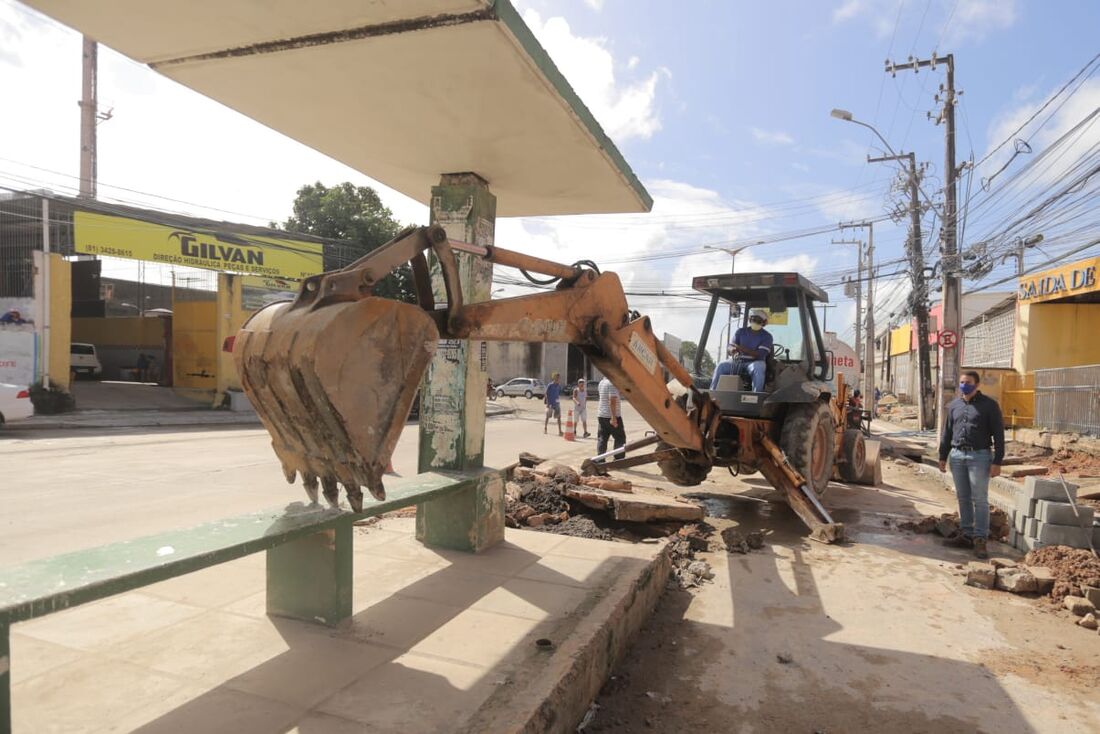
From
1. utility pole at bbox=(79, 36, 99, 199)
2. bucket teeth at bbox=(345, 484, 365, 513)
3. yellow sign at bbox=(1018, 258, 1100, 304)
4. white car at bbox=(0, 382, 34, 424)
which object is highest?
utility pole at bbox=(79, 36, 99, 199)

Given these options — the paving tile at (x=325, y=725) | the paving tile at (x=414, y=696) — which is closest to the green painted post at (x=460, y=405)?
the paving tile at (x=414, y=696)

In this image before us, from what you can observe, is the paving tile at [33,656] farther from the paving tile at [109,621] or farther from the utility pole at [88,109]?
the utility pole at [88,109]

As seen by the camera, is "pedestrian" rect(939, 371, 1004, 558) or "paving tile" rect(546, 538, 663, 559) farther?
"pedestrian" rect(939, 371, 1004, 558)

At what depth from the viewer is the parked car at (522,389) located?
39.3 m

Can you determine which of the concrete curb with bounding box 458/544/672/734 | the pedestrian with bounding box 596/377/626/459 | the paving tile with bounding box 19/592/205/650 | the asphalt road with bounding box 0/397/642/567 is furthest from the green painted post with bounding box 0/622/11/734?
the pedestrian with bounding box 596/377/626/459

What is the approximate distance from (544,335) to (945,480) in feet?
35.1

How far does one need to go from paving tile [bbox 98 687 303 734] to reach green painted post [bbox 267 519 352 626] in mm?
793

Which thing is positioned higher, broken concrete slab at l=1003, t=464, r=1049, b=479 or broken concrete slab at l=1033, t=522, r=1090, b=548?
broken concrete slab at l=1033, t=522, r=1090, b=548

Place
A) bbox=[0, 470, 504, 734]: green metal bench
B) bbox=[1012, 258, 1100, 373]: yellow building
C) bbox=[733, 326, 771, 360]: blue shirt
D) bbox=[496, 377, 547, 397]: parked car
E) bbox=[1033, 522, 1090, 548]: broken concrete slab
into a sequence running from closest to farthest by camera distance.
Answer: bbox=[0, 470, 504, 734]: green metal bench → bbox=[1033, 522, 1090, 548]: broken concrete slab → bbox=[733, 326, 771, 360]: blue shirt → bbox=[1012, 258, 1100, 373]: yellow building → bbox=[496, 377, 547, 397]: parked car

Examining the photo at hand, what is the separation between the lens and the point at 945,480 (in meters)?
12.0

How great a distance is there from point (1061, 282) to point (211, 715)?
22870mm

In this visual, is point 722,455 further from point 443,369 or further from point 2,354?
point 2,354

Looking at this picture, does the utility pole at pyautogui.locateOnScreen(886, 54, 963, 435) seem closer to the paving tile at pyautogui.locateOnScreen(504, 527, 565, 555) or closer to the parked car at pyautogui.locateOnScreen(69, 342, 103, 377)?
the paving tile at pyautogui.locateOnScreen(504, 527, 565, 555)

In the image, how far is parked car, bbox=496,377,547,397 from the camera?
39344mm
